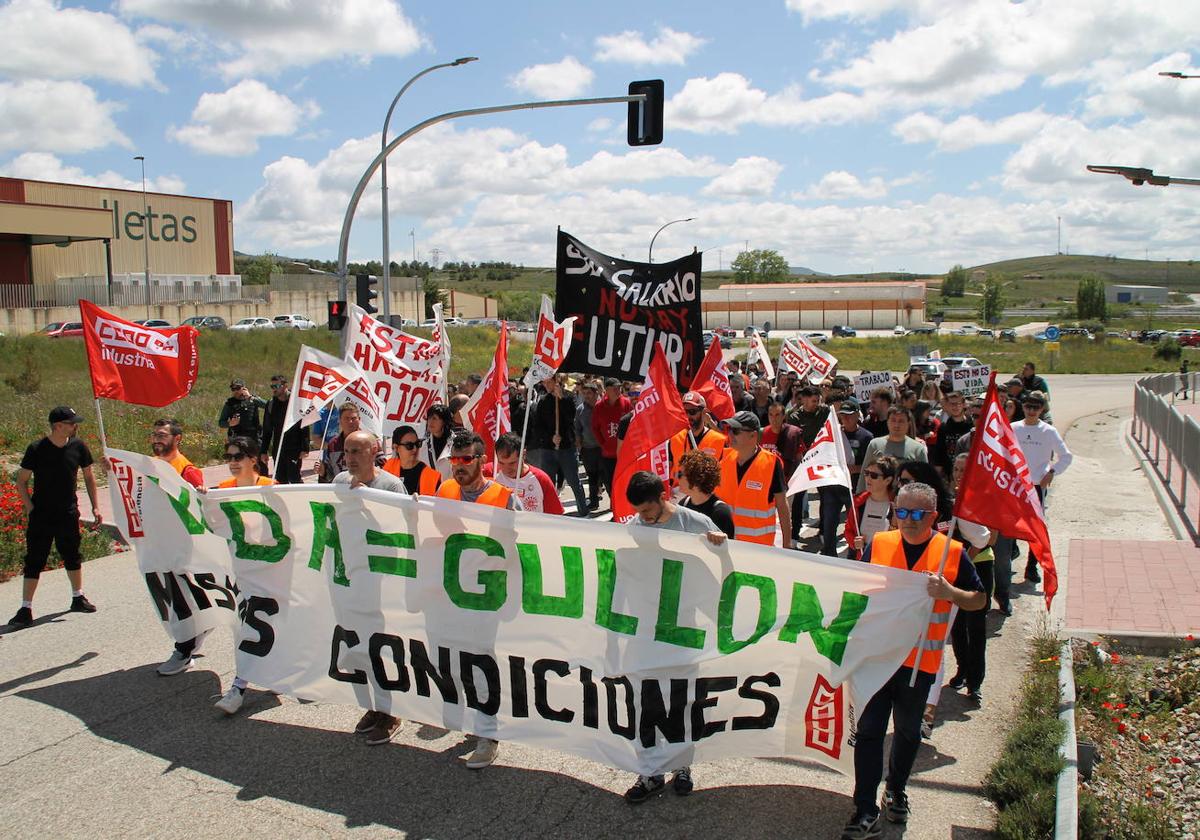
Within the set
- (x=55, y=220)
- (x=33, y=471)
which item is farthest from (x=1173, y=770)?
(x=55, y=220)

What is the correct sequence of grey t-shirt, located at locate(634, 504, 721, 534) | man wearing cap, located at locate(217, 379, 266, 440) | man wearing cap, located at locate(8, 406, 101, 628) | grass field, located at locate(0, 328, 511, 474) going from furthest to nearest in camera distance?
grass field, located at locate(0, 328, 511, 474)
man wearing cap, located at locate(217, 379, 266, 440)
man wearing cap, located at locate(8, 406, 101, 628)
grey t-shirt, located at locate(634, 504, 721, 534)

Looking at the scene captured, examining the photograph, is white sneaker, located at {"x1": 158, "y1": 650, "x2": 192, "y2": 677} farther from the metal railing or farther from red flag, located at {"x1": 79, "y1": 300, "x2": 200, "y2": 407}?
the metal railing

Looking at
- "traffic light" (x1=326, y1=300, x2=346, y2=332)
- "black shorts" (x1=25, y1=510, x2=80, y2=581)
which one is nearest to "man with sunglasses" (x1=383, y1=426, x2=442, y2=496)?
"black shorts" (x1=25, y1=510, x2=80, y2=581)

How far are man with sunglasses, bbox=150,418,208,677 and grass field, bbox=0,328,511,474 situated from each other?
8.14m

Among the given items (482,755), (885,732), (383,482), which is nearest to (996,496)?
(885,732)

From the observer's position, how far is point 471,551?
537cm

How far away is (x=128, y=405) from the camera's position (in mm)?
22188

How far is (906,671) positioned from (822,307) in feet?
343

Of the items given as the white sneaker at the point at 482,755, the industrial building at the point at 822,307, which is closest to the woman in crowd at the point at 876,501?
the white sneaker at the point at 482,755

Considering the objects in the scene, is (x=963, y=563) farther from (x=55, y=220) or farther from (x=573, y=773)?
(x=55, y=220)

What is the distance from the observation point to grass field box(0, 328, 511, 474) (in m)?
18.3

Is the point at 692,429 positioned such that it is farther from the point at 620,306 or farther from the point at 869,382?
the point at 869,382

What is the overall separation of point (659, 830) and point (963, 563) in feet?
6.40

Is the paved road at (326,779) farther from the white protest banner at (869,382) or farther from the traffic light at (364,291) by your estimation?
the traffic light at (364,291)
